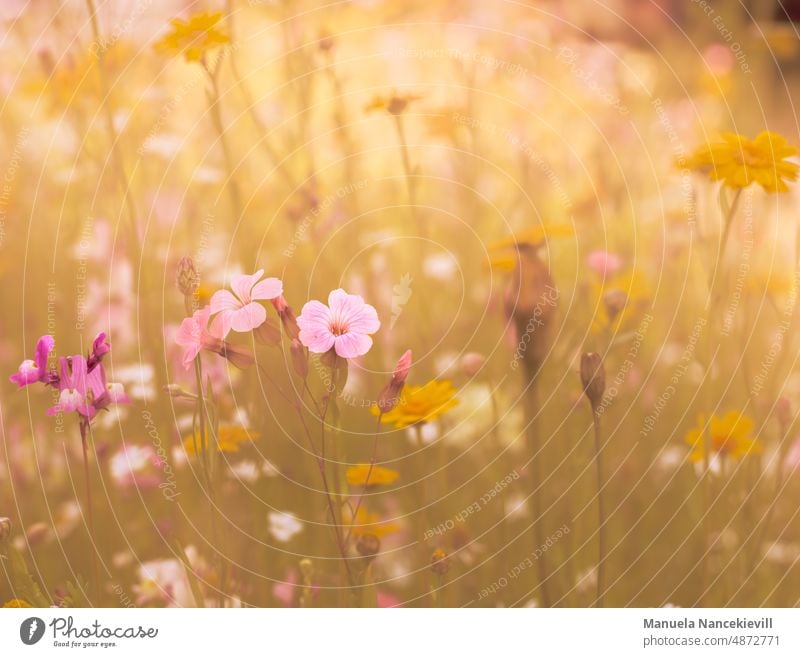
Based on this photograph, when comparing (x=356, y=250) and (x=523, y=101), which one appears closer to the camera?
(x=356, y=250)

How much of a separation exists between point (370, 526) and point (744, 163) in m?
0.35

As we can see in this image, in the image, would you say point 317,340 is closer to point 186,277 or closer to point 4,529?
point 186,277

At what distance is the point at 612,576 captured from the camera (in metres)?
0.58

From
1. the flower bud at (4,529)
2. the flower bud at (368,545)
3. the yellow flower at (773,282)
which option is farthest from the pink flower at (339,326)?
the yellow flower at (773,282)

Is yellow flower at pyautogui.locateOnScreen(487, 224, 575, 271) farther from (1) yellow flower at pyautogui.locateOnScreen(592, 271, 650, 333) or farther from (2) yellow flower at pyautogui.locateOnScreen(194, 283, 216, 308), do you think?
(2) yellow flower at pyautogui.locateOnScreen(194, 283, 216, 308)

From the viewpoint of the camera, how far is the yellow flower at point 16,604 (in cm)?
54

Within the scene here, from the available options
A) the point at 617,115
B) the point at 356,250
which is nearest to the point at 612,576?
the point at 356,250

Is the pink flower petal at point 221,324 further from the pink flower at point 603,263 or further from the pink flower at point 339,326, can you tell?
the pink flower at point 603,263

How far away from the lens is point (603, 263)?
68cm

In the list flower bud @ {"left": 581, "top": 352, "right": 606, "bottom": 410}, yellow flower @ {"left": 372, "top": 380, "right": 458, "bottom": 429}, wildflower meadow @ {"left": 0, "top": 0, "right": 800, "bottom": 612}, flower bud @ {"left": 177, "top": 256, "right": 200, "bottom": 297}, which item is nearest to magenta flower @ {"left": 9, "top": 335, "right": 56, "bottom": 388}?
wildflower meadow @ {"left": 0, "top": 0, "right": 800, "bottom": 612}

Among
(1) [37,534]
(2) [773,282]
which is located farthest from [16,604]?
(2) [773,282]
